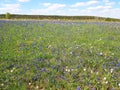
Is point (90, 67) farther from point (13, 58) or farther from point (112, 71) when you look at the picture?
point (13, 58)

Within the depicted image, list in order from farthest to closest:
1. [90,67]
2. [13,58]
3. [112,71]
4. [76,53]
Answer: [76,53]
[13,58]
[90,67]
[112,71]

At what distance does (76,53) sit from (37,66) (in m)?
2.20

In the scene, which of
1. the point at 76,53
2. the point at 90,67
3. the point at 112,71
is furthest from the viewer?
the point at 76,53

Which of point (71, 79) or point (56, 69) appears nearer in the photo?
point (71, 79)

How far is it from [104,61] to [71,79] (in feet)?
6.88

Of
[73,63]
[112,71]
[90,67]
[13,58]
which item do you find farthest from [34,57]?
[112,71]

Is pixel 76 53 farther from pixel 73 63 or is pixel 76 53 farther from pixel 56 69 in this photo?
pixel 56 69

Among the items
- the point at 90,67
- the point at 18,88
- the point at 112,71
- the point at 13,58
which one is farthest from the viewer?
the point at 13,58

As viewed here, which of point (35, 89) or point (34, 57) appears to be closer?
point (35, 89)

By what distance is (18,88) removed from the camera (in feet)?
23.4

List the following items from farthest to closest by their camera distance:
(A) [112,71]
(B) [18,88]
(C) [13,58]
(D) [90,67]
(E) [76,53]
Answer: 1. (E) [76,53]
2. (C) [13,58]
3. (D) [90,67]
4. (A) [112,71]
5. (B) [18,88]

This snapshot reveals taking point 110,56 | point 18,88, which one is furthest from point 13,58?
point 110,56

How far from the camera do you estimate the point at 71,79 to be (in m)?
7.54

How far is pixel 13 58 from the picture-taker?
9.78m
